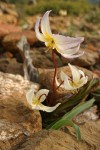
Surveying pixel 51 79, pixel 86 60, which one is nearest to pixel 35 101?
pixel 51 79

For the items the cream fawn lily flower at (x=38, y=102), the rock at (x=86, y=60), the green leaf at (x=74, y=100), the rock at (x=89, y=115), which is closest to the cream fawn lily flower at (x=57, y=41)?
the cream fawn lily flower at (x=38, y=102)

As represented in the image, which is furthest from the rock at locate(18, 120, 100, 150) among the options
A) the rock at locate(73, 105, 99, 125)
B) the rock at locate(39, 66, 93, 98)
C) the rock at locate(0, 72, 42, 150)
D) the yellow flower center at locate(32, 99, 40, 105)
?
the rock at locate(73, 105, 99, 125)

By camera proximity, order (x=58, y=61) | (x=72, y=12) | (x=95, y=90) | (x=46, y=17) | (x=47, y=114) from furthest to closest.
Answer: (x=72, y=12) < (x=58, y=61) < (x=95, y=90) < (x=47, y=114) < (x=46, y=17)

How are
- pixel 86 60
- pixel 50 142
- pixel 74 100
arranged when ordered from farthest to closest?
pixel 86 60 < pixel 74 100 < pixel 50 142

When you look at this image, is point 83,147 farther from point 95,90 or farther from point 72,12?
point 72,12

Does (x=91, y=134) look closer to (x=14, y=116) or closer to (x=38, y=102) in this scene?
(x=38, y=102)

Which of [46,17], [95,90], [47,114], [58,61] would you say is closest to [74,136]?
[47,114]

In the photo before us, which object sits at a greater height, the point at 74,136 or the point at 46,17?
the point at 46,17

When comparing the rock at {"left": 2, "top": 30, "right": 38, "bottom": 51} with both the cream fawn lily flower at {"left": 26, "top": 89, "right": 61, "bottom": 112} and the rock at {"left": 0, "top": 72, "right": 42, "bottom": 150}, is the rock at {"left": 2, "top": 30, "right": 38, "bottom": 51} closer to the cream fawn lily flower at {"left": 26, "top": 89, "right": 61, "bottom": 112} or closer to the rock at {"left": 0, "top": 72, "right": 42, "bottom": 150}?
the rock at {"left": 0, "top": 72, "right": 42, "bottom": 150}
